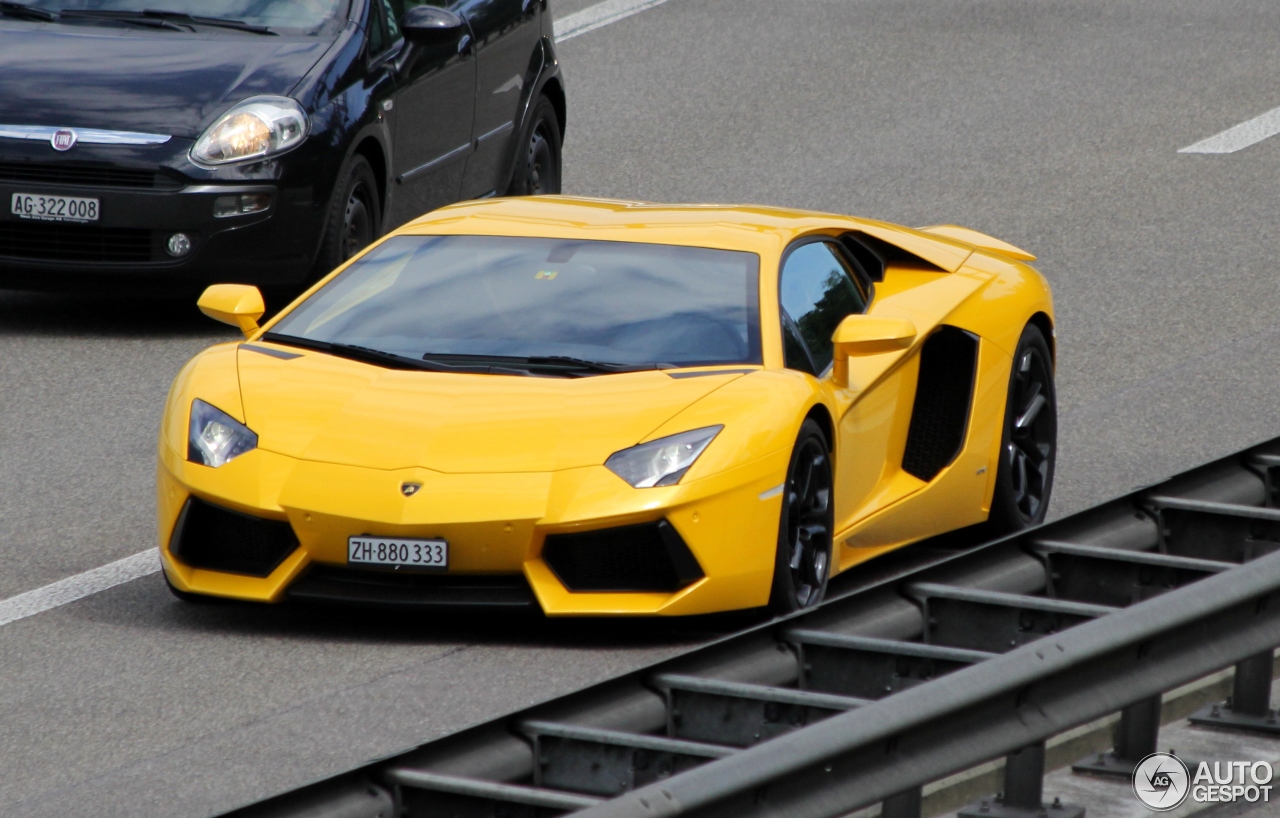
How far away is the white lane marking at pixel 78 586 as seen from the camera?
752cm

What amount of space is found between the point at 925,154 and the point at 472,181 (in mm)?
4122

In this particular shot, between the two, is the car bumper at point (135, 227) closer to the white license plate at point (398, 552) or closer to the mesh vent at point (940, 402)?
the mesh vent at point (940, 402)

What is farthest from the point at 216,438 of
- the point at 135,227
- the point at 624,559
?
the point at 135,227

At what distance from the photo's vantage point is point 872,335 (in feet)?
24.9

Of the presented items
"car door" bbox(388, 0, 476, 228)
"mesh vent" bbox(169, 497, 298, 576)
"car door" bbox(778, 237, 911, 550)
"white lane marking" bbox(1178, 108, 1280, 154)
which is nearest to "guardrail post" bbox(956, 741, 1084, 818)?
"car door" bbox(778, 237, 911, 550)

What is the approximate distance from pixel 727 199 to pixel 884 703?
34.3 feet

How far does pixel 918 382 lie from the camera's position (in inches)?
333

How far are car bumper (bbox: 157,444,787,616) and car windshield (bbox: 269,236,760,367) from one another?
2.22ft

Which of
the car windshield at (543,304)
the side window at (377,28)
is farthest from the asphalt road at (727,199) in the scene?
the side window at (377,28)

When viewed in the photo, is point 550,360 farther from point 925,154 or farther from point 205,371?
point 925,154

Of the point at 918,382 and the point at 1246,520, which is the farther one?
the point at 918,382

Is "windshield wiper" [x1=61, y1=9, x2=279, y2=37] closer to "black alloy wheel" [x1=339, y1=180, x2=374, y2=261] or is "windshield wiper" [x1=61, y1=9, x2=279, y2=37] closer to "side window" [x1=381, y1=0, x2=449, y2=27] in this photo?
"side window" [x1=381, y1=0, x2=449, y2=27]

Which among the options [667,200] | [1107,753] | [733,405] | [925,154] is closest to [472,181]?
[667,200]

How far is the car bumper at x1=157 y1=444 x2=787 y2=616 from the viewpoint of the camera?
686 centimetres
